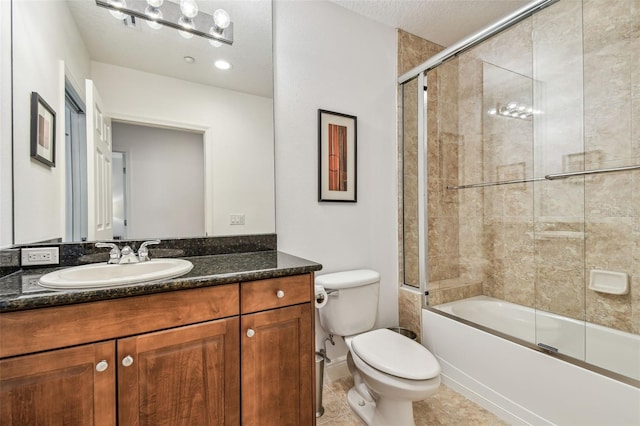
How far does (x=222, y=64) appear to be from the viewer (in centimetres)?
160

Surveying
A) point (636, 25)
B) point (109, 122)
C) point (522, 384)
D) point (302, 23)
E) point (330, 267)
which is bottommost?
point (522, 384)

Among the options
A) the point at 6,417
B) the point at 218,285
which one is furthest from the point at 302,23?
the point at 6,417

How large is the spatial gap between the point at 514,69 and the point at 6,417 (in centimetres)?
312

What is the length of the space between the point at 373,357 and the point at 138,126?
1.62 m

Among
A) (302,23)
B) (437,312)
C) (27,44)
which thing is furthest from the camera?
(437,312)

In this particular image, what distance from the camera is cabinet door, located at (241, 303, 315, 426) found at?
1073mm

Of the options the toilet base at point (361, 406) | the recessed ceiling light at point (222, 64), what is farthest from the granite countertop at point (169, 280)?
the recessed ceiling light at point (222, 64)

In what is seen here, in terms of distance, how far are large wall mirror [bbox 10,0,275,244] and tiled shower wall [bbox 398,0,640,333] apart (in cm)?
125

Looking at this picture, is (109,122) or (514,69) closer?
(109,122)

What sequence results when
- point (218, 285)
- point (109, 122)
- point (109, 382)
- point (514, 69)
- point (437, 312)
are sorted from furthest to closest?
point (514, 69) → point (437, 312) → point (109, 122) → point (218, 285) → point (109, 382)

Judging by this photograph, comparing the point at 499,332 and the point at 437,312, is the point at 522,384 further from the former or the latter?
the point at 437,312

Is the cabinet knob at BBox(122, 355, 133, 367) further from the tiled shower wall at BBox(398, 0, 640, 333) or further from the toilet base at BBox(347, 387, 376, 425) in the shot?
the tiled shower wall at BBox(398, 0, 640, 333)

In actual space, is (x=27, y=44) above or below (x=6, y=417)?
above

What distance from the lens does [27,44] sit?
116cm
